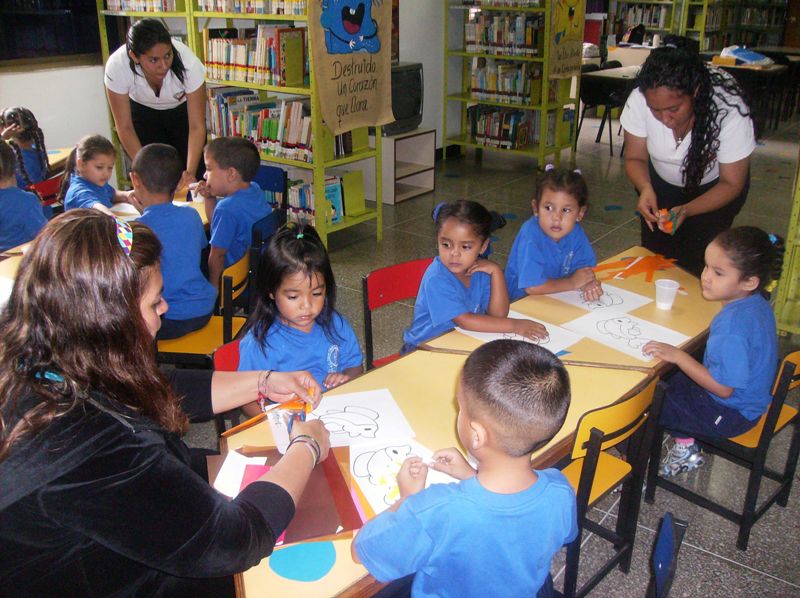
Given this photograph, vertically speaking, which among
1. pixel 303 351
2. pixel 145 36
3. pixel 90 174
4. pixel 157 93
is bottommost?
pixel 303 351

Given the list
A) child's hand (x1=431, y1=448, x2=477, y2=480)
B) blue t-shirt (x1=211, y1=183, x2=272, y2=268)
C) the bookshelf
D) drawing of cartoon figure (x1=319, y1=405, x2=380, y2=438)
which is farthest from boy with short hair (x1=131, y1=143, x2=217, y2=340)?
the bookshelf

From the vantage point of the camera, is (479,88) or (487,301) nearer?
(487,301)

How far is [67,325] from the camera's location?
42.1 inches

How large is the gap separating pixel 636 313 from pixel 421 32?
5.56m

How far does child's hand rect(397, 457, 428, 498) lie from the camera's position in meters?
1.33

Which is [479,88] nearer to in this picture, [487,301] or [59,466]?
[487,301]

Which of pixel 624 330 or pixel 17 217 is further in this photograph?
pixel 17 217

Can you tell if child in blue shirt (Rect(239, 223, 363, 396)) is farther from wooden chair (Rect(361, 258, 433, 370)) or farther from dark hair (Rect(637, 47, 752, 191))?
dark hair (Rect(637, 47, 752, 191))

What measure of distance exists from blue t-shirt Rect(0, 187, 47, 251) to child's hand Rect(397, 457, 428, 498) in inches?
98.8

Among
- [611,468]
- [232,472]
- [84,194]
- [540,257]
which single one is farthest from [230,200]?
[611,468]

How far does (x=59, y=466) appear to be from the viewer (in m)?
1.01

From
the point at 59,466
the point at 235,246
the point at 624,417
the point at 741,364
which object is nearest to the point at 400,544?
the point at 59,466

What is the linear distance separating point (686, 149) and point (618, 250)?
241 centimetres

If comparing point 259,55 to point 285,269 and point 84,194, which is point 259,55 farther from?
point 285,269
